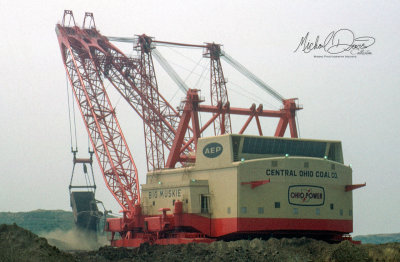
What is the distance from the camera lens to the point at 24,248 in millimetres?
37250

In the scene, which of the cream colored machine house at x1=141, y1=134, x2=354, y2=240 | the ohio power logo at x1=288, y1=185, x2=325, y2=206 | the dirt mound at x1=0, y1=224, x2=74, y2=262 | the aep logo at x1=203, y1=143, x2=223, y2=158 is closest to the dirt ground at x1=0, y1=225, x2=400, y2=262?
the dirt mound at x1=0, y1=224, x2=74, y2=262

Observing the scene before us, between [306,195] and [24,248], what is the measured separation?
2610cm

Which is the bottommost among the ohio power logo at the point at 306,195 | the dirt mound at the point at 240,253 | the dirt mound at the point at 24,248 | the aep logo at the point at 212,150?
the dirt mound at the point at 240,253

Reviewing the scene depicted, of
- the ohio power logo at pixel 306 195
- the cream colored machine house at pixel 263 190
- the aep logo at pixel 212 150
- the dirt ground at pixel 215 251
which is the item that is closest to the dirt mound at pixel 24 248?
the dirt ground at pixel 215 251

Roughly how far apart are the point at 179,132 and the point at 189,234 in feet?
39.6

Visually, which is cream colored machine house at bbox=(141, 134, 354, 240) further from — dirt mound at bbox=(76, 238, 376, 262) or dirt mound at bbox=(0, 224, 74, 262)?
dirt mound at bbox=(0, 224, 74, 262)

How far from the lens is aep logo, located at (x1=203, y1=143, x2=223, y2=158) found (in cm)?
5519

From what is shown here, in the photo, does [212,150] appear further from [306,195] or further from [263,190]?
[306,195]

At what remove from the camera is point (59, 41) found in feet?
283

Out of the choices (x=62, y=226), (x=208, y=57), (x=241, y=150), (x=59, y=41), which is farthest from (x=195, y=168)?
(x=62, y=226)

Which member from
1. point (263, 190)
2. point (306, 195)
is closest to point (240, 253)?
point (263, 190)

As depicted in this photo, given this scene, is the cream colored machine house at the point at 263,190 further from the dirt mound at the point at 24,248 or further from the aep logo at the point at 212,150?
the dirt mound at the point at 24,248

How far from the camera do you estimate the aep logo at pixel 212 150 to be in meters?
55.2

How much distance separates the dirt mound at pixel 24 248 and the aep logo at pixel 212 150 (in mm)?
19808
